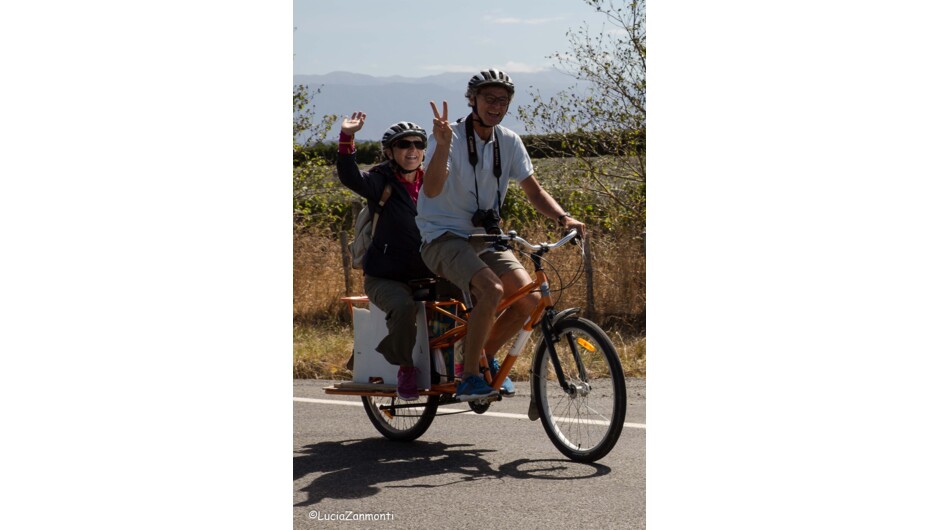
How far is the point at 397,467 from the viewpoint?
19.7 ft

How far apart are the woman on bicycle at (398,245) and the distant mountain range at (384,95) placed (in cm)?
11

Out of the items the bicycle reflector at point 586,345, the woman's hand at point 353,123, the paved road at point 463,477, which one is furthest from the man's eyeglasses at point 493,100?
the paved road at point 463,477

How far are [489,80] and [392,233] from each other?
3.12 ft

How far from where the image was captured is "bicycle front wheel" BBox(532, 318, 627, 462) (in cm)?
561

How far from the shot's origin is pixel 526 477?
5711 mm

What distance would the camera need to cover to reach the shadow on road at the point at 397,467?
18.7 feet

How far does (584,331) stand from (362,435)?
1608 mm

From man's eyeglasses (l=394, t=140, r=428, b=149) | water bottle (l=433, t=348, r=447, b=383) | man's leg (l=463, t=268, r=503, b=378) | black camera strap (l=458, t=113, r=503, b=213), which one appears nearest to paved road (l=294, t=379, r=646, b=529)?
water bottle (l=433, t=348, r=447, b=383)

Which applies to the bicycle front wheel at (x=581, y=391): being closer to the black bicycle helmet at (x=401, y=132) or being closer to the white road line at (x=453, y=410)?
the white road line at (x=453, y=410)

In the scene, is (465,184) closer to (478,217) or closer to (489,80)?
(478,217)

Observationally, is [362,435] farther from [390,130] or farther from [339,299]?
[390,130]

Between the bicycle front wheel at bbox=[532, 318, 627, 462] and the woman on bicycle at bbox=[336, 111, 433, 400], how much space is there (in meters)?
0.74

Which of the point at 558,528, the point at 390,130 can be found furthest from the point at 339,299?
the point at 558,528

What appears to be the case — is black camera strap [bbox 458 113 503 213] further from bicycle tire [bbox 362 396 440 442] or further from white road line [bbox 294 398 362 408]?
white road line [bbox 294 398 362 408]
